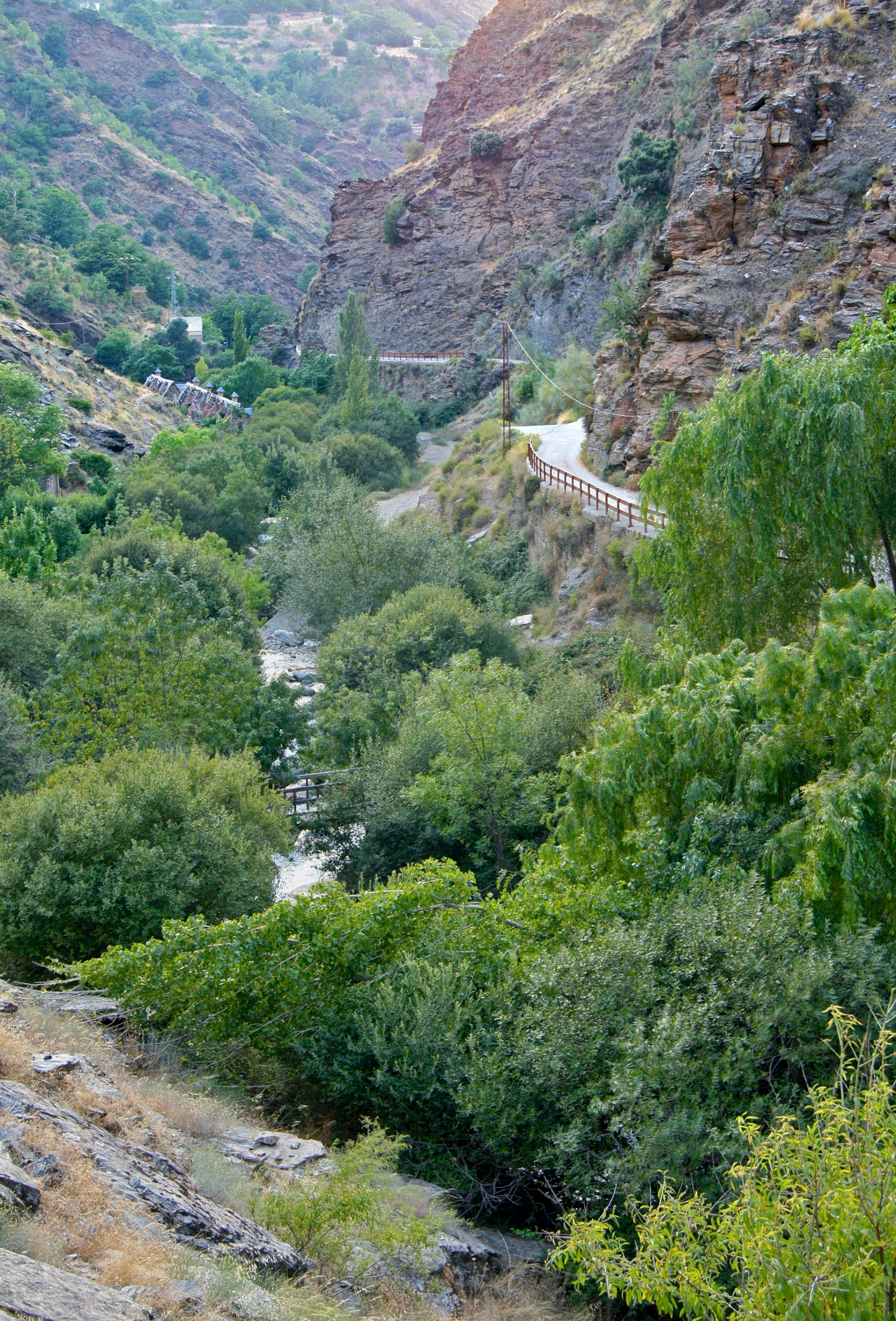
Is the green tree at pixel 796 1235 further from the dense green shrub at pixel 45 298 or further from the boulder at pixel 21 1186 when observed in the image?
the dense green shrub at pixel 45 298

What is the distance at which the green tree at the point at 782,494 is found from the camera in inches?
553

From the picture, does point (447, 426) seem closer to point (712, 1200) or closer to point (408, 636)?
point (408, 636)

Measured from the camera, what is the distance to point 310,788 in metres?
22.1

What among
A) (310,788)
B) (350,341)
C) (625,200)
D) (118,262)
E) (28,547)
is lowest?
(28,547)

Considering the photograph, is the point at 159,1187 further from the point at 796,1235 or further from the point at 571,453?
the point at 571,453

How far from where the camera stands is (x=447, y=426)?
211 feet

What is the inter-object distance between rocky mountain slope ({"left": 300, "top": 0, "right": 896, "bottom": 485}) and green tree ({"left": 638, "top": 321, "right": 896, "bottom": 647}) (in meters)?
11.5

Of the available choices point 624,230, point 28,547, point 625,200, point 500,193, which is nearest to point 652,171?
point 624,230

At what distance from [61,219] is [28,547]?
82762mm

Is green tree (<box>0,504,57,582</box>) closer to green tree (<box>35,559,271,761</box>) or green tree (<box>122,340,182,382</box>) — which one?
green tree (<box>35,559,271,761</box>)

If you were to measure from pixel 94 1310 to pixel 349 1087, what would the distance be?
18.2ft

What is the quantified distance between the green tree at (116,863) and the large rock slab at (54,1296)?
25.2ft

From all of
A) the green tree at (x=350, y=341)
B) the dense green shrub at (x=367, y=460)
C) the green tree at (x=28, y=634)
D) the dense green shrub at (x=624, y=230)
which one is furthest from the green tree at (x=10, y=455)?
the dense green shrub at (x=624, y=230)

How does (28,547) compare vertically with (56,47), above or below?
below
